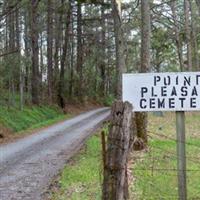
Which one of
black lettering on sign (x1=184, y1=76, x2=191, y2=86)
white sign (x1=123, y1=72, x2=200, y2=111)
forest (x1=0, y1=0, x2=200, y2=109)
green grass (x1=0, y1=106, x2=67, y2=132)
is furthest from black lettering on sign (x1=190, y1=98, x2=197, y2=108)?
green grass (x1=0, y1=106, x2=67, y2=132)

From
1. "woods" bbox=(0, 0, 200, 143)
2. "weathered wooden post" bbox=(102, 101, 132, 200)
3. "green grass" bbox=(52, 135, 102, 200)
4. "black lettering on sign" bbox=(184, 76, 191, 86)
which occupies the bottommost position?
"green grass" bbox=(52, 135, 102, 200)

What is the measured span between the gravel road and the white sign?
4.06 meters

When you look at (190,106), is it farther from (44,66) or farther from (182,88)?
(44,66)

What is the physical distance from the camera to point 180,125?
6230 millimetres

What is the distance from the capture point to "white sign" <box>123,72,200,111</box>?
20.3 feet

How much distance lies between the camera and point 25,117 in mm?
30359

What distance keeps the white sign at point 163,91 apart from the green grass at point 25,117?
19960 mm

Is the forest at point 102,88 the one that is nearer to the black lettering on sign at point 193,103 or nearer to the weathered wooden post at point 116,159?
the black lettering on sign at point 193,103

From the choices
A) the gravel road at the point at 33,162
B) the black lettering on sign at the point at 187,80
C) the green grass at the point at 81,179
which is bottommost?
the gravel road at the point at 33,162

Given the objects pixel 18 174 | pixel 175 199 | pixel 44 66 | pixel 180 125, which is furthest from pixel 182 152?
pixel 44 66

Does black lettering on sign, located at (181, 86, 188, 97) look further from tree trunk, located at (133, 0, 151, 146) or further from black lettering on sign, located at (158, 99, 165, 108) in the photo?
tree trunk, located at (133, 0, 151, 146)

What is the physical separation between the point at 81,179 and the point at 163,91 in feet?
16.4

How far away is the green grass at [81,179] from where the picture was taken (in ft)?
30.9

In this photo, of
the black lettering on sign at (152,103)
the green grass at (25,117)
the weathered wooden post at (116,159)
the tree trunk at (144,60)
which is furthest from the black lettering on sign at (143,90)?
the green grass at (25,117)
